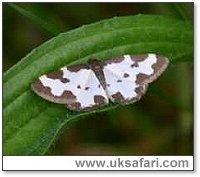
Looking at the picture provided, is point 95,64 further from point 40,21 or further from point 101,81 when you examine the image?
point 40,21

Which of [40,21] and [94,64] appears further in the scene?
[40,21]

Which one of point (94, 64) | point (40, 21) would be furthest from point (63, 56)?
point (40, 21)

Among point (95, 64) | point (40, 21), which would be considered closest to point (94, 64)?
point (95, 64)

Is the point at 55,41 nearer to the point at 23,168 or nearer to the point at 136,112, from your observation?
the point at 23,168

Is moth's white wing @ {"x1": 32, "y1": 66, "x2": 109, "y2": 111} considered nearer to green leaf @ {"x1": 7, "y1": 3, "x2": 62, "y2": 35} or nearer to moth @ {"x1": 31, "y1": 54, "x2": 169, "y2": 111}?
moth @ {"x1": 31, "y1": 54, "x2": 169, "y2": 111}

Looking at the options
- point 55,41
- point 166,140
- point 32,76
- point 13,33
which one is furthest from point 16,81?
point 166,140

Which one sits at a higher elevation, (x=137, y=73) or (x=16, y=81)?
(x=137, y=73)

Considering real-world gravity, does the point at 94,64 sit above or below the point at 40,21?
below
